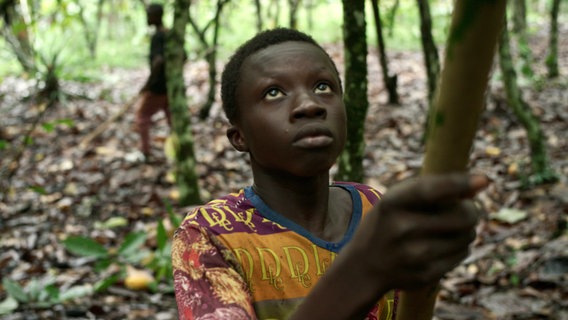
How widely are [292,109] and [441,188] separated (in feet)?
2.27

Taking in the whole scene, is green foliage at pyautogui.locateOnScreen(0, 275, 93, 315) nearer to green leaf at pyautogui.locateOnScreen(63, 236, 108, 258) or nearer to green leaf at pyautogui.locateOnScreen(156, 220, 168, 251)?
green leaf at pyautogui.locateOnScreen(63, 236, 108, 258)

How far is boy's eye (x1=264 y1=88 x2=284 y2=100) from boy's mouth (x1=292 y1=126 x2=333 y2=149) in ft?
0.39

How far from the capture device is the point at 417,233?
26.6 inches

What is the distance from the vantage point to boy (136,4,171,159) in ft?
20.0

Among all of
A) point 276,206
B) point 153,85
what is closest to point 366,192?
point 276,206

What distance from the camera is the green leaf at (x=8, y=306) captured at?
3.10m

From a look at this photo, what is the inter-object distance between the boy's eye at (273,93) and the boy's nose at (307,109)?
0.06 metres

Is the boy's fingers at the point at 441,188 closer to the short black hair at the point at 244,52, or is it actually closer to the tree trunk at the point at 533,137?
the short black hair at the point at 244,52

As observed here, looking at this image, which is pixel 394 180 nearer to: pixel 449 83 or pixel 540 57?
pixel 449 83

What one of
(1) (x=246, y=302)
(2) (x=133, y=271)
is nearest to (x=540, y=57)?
(2) (x=133, y=271)

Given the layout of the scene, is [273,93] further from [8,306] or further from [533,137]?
[533,137]

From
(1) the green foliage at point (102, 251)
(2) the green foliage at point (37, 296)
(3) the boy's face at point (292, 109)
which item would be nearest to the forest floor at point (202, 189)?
(2) the green foliage at point (37, 296)

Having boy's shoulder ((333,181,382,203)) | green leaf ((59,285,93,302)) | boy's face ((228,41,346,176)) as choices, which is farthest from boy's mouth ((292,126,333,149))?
green leaf ((59,285,93,302))

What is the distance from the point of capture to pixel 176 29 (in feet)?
14.9
